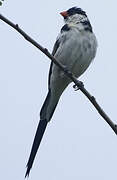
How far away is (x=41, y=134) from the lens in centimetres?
432

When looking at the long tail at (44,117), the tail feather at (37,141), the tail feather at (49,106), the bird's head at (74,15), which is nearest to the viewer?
the tail feather at (37,141)

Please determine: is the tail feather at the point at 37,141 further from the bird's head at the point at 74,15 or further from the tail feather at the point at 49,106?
the bird's head at the point at 74,15

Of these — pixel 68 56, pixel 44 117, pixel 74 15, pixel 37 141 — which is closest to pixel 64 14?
pixel 74 15

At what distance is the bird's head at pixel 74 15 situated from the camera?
16.8ft

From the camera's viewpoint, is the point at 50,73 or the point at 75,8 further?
the point at 75,8

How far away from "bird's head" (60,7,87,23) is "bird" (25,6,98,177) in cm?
9

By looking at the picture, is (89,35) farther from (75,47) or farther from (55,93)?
(55,93)

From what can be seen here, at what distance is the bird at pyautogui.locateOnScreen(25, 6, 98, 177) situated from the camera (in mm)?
4684

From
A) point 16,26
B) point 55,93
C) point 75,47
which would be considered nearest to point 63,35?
point 75,47

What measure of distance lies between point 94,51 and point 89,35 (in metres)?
0.18

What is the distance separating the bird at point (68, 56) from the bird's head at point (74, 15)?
9 cm

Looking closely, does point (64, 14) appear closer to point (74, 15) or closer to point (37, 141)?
point (74, 15)

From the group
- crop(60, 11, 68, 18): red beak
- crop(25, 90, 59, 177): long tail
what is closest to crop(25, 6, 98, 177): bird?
crop(25, 90, 59, 177): long tail

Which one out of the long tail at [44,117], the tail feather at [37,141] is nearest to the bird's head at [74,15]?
the long tail at [44,117]
